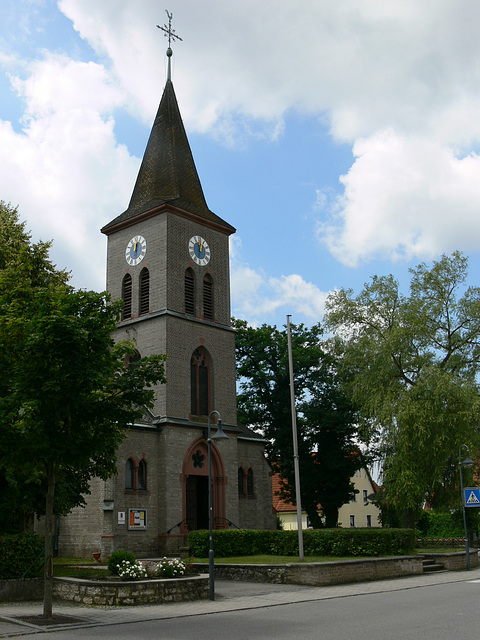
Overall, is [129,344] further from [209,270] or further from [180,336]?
[209,270]

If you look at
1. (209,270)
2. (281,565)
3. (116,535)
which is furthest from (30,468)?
(209,270)

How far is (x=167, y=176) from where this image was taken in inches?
1423

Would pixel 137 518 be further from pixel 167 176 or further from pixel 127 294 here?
pixel 167 176

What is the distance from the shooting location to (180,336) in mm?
32312

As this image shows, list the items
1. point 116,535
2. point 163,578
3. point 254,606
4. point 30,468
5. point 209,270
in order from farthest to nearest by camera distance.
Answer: point 209,270, point 116,535, point 163,578, point 254,606, point 30,468

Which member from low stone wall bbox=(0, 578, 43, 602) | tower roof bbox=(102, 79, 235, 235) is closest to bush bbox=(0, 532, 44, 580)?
low stone wall bbox=(0, 578, 43, 602)

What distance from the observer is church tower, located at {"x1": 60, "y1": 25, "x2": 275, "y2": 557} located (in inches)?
1130

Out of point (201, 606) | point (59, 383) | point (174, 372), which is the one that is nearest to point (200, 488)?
point (174, 372)

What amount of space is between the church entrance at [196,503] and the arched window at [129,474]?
141 inches

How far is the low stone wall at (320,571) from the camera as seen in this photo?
69.0 ft

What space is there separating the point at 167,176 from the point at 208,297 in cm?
709

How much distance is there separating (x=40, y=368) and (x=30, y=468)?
260 centimetres

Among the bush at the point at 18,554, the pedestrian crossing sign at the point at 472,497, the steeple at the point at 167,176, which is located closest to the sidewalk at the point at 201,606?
the bush at the point at 18,554

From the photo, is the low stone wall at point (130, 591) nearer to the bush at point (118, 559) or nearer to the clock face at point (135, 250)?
the bush at point (118, 559)
